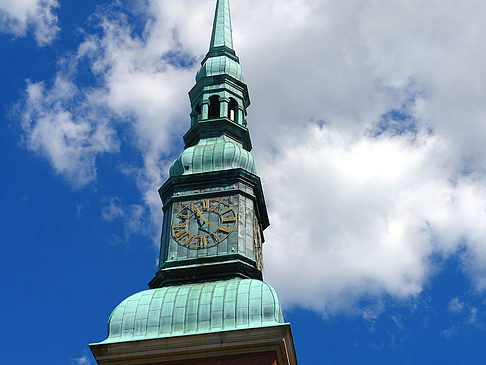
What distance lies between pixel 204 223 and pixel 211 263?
2254 mm

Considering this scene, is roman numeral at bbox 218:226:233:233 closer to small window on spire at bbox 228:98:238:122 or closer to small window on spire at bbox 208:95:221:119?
small window on spire at bbox 228:98:238:122

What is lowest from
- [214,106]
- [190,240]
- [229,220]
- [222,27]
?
[190,240]

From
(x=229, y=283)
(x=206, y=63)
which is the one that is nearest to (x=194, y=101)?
(x=206, y=63)

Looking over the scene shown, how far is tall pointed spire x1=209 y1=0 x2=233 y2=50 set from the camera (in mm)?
44688

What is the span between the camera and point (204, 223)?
112 ft

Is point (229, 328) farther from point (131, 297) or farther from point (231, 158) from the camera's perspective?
point (231, 158)

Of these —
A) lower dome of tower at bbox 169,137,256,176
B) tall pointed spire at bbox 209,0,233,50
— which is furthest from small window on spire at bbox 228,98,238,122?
tall pointed spire at bbox 209,0,233,50

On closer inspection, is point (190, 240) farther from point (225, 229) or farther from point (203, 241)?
point (225, 229)

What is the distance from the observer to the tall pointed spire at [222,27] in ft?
147

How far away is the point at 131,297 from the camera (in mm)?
30672

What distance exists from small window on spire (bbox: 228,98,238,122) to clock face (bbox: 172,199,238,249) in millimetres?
6876

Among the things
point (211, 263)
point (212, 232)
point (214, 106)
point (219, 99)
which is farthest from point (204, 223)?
point (214, 106)

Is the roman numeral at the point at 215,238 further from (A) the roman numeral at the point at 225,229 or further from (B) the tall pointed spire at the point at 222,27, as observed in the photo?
(B) the tall pointed spire at the point at 222,27

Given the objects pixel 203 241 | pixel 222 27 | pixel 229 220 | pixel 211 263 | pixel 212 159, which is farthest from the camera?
pixel 222 27
